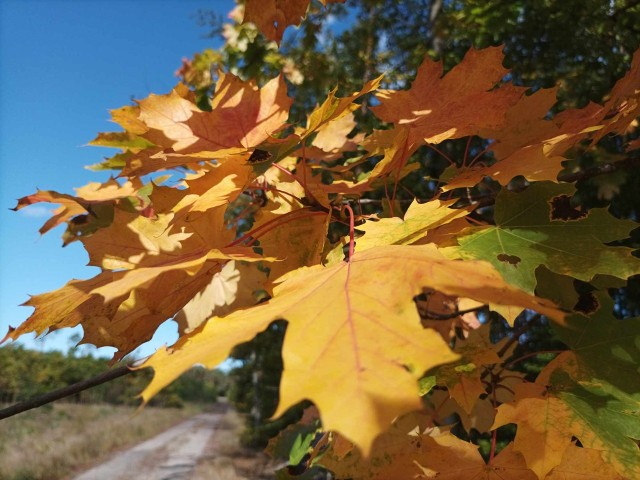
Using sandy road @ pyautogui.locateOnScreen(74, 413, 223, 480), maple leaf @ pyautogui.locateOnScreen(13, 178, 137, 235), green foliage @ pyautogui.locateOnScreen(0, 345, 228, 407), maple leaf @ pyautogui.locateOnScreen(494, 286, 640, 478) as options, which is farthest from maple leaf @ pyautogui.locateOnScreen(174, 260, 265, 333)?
green foliage @ pyautogui.locateOnScreen(0, 345, 228, 407)

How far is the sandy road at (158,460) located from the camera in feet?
30.6

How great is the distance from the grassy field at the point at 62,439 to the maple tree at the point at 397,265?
951cm

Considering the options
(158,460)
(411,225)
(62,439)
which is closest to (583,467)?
(411,225)

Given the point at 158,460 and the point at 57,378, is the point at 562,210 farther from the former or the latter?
the point at 57,378

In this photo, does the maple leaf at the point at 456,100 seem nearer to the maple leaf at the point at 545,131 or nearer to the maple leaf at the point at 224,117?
the maple leaf at the point at 545,131

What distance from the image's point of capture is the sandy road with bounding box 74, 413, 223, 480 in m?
9.33

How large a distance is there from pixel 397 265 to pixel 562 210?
33cm

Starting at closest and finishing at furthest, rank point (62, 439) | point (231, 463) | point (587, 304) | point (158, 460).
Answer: point (587, 304) → point (231, 463) → point (158, 460) → point (62, 439)

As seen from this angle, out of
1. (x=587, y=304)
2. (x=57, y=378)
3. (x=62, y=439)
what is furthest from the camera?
(x=57, y=378)

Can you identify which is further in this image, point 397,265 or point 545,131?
point 545,131

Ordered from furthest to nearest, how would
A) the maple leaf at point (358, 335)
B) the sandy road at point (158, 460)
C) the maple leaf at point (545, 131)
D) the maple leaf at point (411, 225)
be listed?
the sandy road at point (158, 460)
the maple leaf at point (545, 131)
the maple leaf at point (411, 225)
the maple leaf at point (358, 335)

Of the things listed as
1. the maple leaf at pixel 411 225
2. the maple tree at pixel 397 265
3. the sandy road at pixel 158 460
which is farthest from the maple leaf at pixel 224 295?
the sandy road at pixel 158 460

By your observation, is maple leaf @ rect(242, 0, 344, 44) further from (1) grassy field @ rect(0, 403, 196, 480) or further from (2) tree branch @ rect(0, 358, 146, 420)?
(1) grassy field @ rect(0, 403, 196, 480)

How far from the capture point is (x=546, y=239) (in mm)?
584
